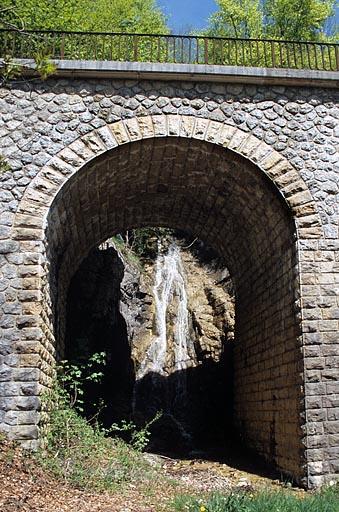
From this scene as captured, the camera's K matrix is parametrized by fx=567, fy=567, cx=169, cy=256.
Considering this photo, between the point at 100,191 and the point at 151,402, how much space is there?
25.3ft

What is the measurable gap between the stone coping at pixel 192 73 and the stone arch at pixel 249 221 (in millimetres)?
710

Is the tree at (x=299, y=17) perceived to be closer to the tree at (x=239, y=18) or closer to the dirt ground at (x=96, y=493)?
the tree at (x=239, y=18)

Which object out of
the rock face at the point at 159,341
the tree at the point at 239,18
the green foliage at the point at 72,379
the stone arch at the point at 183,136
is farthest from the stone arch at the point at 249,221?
the tree at the point at 239,18

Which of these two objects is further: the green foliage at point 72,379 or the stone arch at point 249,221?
the green foliage at point 72,379

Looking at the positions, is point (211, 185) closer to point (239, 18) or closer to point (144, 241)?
point (144, 241)

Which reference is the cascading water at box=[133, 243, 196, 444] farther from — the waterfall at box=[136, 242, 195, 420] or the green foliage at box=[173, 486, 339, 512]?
the green foliage at box=[173, 486, 339, 512]

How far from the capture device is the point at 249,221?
10758 millimetres

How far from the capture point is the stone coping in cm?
899

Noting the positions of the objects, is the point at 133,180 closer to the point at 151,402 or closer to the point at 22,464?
the point at 22,464

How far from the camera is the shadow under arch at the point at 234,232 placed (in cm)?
917

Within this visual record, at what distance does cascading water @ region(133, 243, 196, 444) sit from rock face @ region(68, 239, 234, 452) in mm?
28

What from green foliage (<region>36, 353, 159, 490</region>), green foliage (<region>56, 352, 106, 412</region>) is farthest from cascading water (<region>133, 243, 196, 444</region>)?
green foliage (<region>36, 353, 159, 490</region>)

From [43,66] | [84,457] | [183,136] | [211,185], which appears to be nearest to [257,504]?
[84,457]

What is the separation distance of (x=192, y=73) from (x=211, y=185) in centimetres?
227
